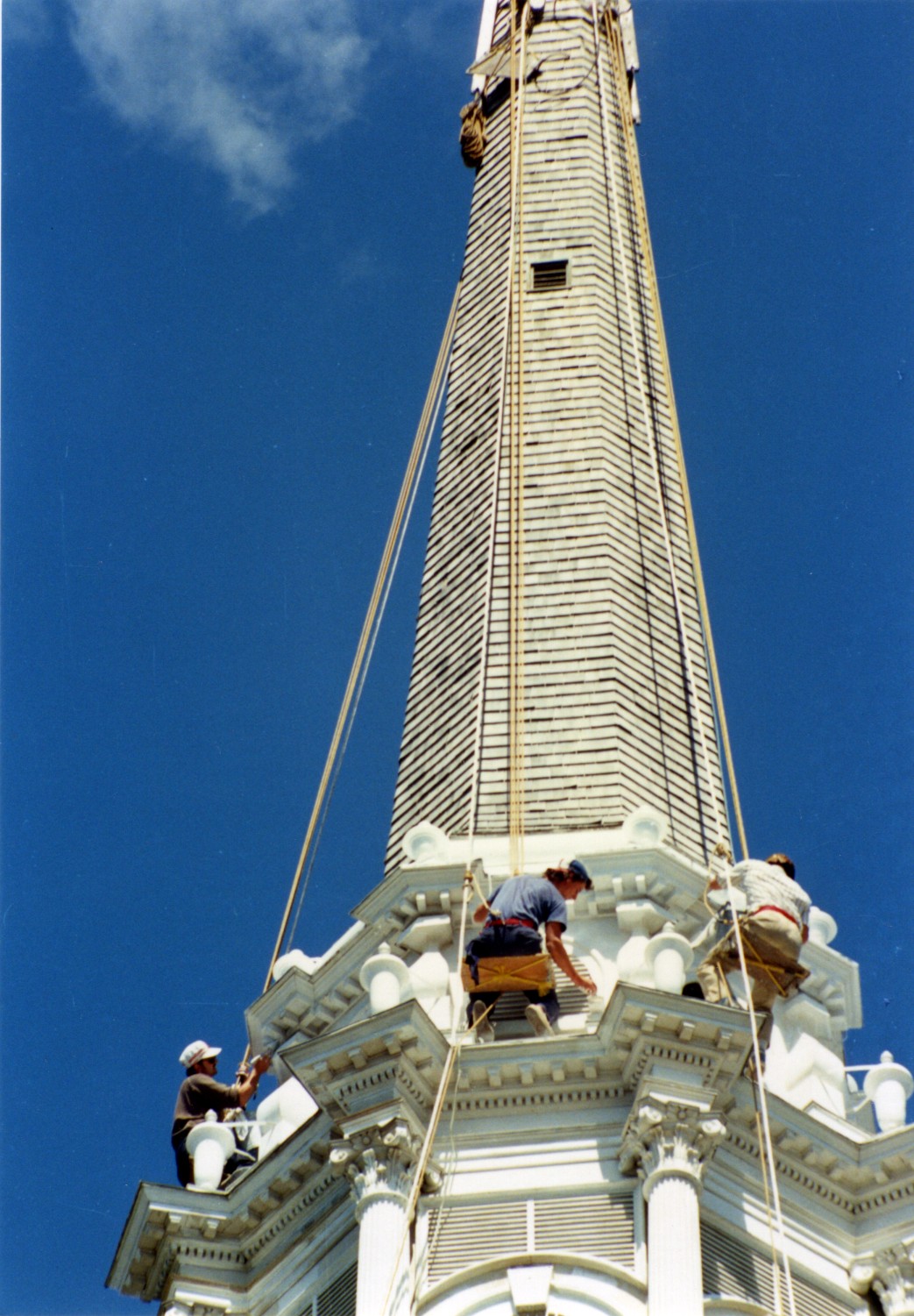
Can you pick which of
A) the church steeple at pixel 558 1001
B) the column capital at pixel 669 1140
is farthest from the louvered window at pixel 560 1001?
the column capital at pixel 669 1140

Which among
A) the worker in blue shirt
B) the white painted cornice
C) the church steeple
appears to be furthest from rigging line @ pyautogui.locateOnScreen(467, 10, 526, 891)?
the white painted cornice

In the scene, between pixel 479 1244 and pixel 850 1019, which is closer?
pixel 479 1244

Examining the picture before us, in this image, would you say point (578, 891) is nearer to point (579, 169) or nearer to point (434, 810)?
point (434, 810)

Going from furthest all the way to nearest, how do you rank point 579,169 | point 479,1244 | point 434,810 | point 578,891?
point 579,169 < point 434,810 < point 578,891 < point 479,1244

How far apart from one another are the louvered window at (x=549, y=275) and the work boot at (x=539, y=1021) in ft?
44.4

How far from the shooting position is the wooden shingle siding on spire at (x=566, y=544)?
36.9 m

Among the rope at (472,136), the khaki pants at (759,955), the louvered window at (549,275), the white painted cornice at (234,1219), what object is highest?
the rope at (472,136)

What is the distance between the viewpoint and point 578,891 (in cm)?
3359

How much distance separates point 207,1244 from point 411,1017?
300cm

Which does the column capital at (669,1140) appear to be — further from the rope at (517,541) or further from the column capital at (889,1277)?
the rope at (517,541)

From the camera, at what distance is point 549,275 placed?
1722 inches

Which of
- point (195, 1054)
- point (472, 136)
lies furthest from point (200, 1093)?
point (472, 136)

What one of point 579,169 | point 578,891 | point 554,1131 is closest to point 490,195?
point 579,169

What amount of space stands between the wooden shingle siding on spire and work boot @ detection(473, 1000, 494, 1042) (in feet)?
11.7
